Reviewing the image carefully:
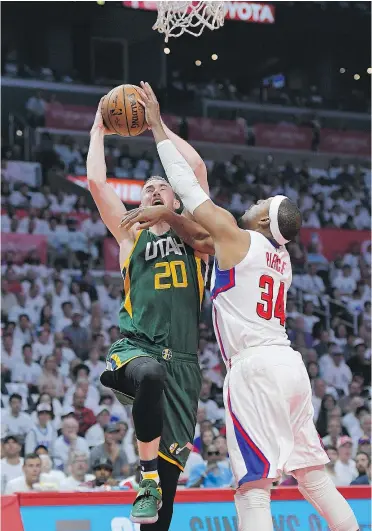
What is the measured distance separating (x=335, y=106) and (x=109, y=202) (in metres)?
20.9

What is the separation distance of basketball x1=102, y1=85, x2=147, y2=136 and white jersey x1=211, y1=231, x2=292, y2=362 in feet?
3.44

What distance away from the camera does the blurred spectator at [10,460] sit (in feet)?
33.1

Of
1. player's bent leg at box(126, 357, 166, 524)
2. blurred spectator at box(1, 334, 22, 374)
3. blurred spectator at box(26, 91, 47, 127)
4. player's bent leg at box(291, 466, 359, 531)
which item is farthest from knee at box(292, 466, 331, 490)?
blurred spectator at box(26, 91, 47, 127)

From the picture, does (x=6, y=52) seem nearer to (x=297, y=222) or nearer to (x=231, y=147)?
(x=231, y=147)

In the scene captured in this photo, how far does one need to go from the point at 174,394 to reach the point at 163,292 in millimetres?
598

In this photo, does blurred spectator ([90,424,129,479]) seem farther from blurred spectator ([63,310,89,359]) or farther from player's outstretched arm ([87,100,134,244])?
player's outstretched arm ([87,100,134,244])

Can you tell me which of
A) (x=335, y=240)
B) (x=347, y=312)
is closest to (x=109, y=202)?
(x=347, y=312)

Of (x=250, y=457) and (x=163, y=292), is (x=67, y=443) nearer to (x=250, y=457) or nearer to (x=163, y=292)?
(x=163, y=292)

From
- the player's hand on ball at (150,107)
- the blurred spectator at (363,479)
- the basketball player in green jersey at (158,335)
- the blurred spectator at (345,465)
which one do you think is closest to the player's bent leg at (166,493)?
the basketball player in green jersey at (158,335)

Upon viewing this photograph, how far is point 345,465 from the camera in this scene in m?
11.3

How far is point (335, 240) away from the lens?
20.1 metres

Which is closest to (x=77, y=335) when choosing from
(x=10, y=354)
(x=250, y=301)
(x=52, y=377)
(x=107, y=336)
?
(x=107, y=336)

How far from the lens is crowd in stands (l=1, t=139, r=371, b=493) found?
10.7 metres

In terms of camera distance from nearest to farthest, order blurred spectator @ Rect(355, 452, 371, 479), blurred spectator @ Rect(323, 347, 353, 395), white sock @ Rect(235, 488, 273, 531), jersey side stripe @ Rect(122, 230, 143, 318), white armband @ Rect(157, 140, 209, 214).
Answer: white sock @ Rect(235, 488, 273, 531)
white armband @ Rect(157, 140, 209, 214)
jersey side stripe @ Rect(122, 230, 143, 318)
blurred spectator @ Rect(355, 452, 371, 479)
blurred spectator @ Rect(323, 347, 353, 395)
